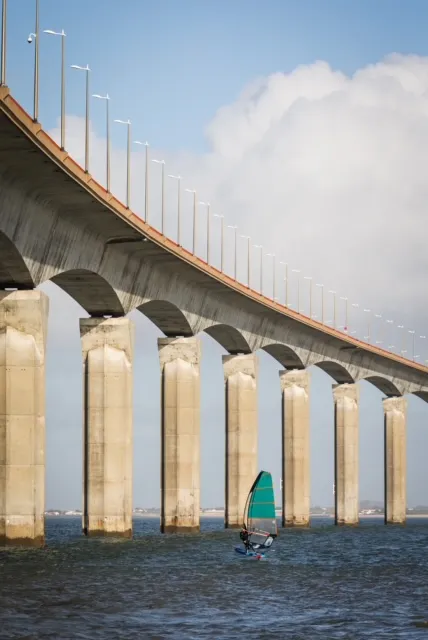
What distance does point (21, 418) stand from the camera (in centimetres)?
5338

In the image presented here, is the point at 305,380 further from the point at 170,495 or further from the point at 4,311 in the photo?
the point at 4,311

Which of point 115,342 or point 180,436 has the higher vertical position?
point 115,342

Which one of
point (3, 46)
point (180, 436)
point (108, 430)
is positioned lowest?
point (180, 436)

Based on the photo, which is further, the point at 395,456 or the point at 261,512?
the point at 395,456

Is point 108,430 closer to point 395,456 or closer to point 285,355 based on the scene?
point 285,355

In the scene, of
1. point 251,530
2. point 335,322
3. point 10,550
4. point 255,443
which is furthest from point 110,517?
point 335,322

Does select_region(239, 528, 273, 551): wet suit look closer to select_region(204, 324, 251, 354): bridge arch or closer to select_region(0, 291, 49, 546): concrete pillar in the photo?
select_region(0, 291, 49, 546): concrete pillar

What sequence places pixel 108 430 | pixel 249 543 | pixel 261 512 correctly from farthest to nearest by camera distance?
1. pixel 108 430
2. pixel 261 512
3. pixel 249 543

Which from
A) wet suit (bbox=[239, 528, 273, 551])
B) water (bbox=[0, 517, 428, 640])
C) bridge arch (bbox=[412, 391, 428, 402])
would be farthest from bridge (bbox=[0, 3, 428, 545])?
bridge arch (bbox=[412, 391, 428, 402])

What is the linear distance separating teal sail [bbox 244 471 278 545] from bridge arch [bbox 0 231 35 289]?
15974mm

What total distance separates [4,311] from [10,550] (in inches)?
376

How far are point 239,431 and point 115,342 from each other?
22.5 metres

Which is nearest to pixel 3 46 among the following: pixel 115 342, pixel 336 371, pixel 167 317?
pixel 115 342

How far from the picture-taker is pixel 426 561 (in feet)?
208
